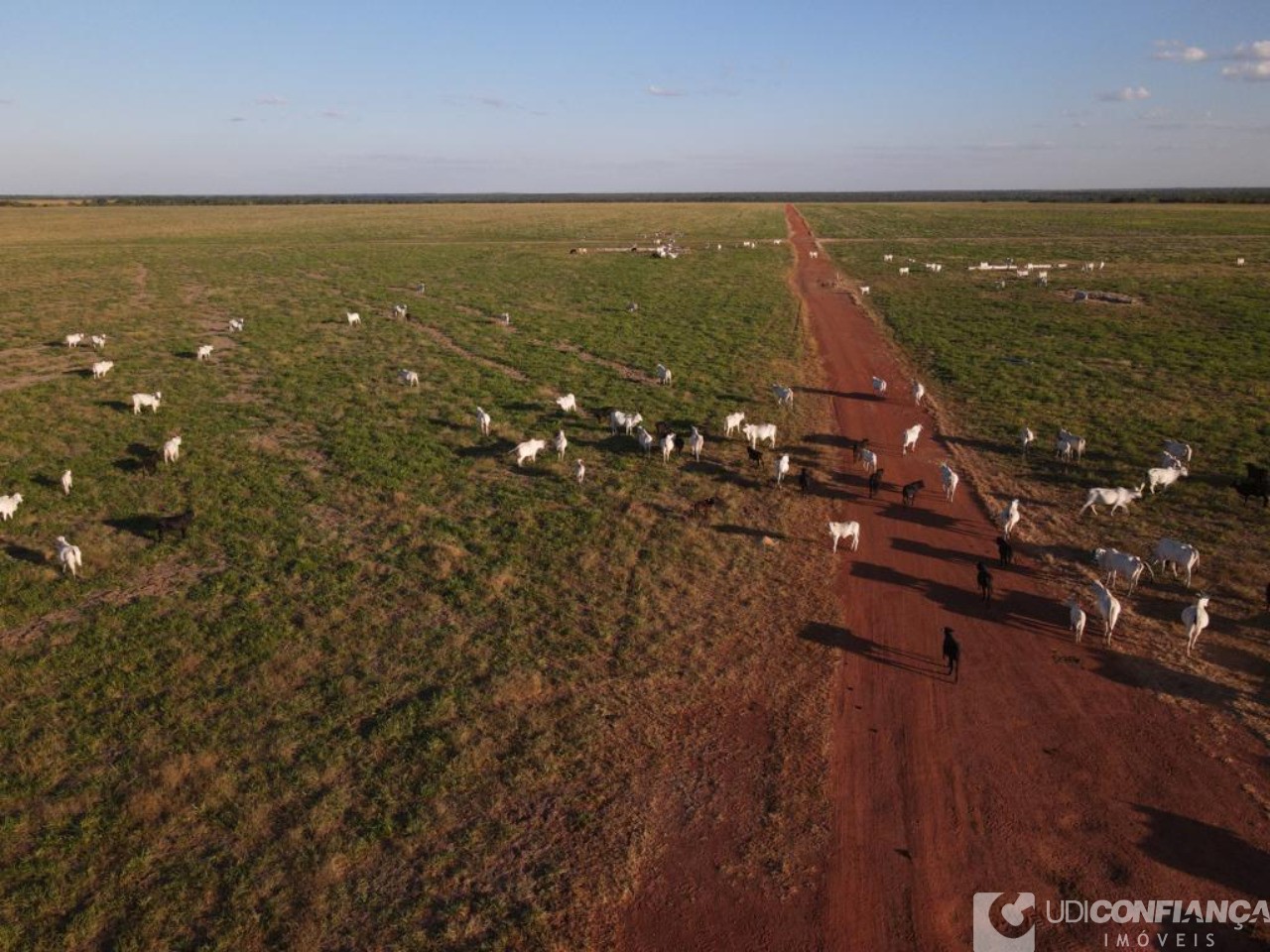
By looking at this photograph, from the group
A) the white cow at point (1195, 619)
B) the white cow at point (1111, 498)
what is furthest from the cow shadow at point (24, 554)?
the white cow at point (1111, 498)

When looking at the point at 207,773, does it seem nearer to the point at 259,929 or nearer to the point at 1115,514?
the point at 259,929

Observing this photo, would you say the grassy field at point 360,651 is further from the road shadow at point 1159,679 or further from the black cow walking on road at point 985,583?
the road shadow at point 1159,679

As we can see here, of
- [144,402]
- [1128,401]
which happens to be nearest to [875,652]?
[1128,401]

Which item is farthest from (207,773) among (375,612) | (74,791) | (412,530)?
(412,530)

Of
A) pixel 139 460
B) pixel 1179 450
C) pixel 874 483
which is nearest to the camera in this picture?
pixel 874 483

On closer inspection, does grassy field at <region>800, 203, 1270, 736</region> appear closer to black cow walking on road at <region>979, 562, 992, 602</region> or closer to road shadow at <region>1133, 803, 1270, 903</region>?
black cow walking on road at <region>979, 562, 992, 602</region>

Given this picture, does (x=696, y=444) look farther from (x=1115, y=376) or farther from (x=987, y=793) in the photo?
(x=1115, y=376)
